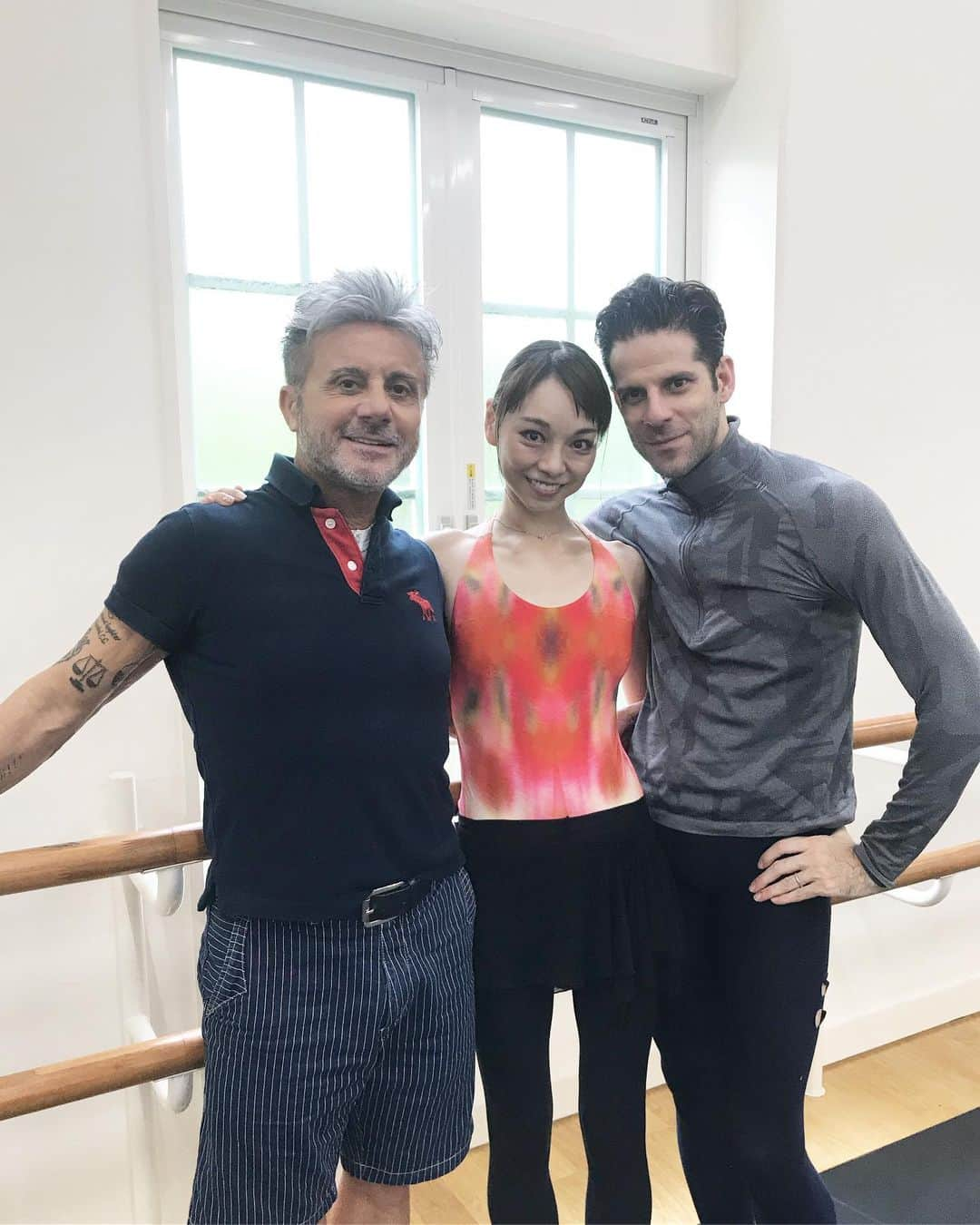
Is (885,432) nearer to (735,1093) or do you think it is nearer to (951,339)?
(951,339)

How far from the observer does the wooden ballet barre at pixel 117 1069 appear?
4.10 ft

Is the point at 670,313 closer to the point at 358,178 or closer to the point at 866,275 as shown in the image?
the point at 358,178

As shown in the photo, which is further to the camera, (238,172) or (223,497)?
(238,172)

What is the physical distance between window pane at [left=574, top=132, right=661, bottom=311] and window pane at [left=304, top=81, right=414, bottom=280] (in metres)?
0.44

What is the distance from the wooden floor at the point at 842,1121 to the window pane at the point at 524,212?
184 centimetres

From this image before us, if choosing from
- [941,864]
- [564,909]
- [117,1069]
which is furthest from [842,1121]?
[117,1069]

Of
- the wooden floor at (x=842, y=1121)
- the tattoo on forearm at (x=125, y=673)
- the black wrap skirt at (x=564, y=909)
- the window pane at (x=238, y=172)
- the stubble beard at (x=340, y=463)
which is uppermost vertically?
the window pane at (x=238, y=172)

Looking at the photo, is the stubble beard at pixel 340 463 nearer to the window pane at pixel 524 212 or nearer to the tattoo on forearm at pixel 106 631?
the tattoo on forearm at pixel 106 631

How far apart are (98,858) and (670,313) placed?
977 mm

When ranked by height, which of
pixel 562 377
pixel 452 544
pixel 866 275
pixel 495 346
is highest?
pixel 866 275

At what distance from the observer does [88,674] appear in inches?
42.6

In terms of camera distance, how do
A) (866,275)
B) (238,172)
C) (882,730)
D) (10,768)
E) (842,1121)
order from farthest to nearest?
(866,275), (842,1121), (238,172), (882,730), (10,768)

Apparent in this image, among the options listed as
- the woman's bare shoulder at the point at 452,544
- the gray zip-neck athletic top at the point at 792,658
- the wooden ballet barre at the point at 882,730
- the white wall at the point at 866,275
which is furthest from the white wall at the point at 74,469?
the white wall at the point at 866,275

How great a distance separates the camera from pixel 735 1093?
133 centimetres
